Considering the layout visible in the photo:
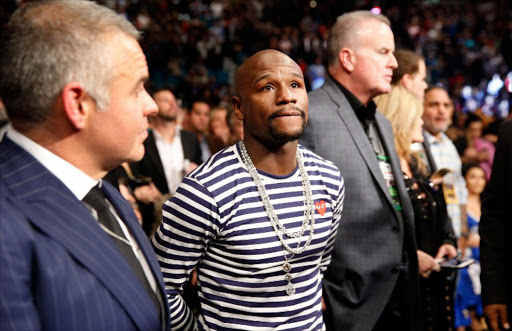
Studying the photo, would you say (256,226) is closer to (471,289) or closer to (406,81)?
(406,81)

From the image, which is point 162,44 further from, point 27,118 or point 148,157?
point 27,118

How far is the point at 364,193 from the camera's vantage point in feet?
6.58

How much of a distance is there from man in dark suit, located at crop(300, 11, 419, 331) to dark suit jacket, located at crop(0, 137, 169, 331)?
3.68 ft

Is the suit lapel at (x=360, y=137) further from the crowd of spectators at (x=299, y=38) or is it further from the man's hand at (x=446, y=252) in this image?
the crowd of spectators at (x=299, y=38)

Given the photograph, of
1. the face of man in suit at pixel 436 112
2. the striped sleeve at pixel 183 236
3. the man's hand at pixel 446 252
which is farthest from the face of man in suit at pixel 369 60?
the face of man in suit at pixel 436 112

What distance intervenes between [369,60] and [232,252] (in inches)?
45.3

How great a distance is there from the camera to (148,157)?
3850 millimetres

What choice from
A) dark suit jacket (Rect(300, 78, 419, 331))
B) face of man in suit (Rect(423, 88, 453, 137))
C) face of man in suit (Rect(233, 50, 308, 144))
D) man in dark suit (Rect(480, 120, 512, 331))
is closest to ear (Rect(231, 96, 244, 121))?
face of man in suit (Rect(233, 50, 308, 144))

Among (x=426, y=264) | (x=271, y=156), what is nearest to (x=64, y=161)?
(x=271, y=156)

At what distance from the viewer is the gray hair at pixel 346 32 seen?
2.26 m

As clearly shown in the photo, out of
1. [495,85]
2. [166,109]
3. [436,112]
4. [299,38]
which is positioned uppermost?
[299,38]

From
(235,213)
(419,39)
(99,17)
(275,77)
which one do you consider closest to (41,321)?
(99,17)

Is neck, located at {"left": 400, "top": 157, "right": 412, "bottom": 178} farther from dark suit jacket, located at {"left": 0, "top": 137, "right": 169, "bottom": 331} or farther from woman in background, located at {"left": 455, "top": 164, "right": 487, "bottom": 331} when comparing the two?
dark suit jacket, located at {"left": 0, "top": 137, "right": 169, "bottom": 331}

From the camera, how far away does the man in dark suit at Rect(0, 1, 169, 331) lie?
0.87 m
